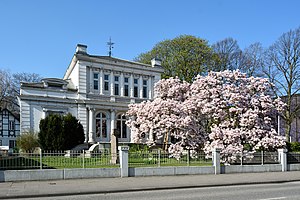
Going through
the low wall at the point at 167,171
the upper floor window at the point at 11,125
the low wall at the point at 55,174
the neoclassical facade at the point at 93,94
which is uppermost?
the neoclassical facade at the point at 93,94

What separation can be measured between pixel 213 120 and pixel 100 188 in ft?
48.2

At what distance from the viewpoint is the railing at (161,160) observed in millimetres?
18797

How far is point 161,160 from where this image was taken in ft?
62.7

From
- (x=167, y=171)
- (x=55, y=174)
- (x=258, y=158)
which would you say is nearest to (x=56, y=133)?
(x=55, y=174)

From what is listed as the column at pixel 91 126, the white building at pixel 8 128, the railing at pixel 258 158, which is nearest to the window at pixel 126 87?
the column at pixel 91 126

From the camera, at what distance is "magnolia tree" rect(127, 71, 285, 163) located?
24000 mm

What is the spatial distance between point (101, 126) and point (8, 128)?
25692mm

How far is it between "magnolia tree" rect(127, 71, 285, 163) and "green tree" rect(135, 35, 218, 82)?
18.5 metres

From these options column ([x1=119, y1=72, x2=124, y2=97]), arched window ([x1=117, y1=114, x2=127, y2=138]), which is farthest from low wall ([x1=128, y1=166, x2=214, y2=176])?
column ([x1=119, y1=72, x2=124, y2=97])

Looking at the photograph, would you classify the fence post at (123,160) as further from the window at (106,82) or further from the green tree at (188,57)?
the green tree at (188,57)

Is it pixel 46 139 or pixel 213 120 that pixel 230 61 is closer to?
pixel 213 120

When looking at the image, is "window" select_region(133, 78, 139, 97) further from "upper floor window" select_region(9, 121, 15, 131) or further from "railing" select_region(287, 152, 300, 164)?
"upper floor window" select_region(9, 121, 15, 131)

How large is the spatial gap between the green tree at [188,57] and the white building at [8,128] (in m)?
27.8

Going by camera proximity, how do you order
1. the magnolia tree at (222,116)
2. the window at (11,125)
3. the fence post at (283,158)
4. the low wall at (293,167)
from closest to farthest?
the fence post at (283,158) → the low wall at (293,167) → the magnolia tree at (222,116) → the window at (11,125)
